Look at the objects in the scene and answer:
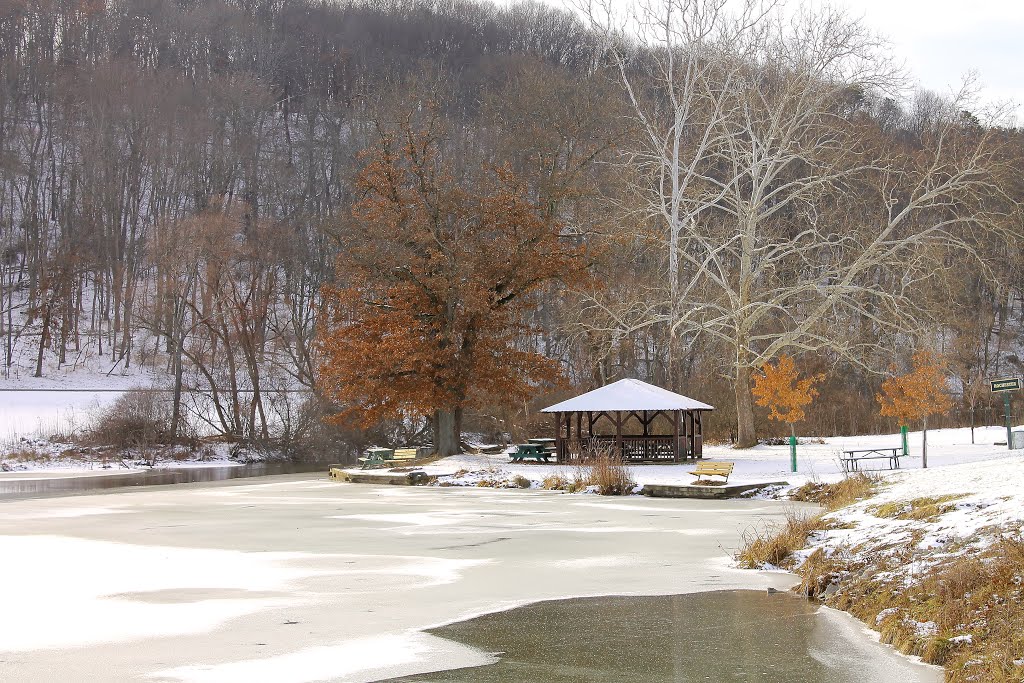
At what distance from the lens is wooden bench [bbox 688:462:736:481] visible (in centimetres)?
2567

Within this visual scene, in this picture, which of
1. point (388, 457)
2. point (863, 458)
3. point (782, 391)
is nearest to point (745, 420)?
point (782, 391)

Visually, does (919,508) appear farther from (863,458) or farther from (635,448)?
(635,448)

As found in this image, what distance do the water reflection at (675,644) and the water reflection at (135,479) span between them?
68.0 feet

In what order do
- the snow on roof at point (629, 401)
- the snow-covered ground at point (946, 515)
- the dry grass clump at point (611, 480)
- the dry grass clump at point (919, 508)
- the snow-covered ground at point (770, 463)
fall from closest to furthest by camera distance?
the snow-covered ground at point (946, 515)
the dry grass clump at point (919, 508)
the dry grass clump at point (611, 480)
the snow-covered ground at point (770, 463)
the snow on roof at point (629, 401)

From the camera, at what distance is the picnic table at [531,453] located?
33.9 metres

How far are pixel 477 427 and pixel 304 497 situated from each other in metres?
22.8

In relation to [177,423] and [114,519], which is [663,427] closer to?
[177,423]

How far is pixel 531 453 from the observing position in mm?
33906

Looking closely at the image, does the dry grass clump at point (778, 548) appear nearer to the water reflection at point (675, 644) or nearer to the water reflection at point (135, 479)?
the water reflection at point (675, 644)

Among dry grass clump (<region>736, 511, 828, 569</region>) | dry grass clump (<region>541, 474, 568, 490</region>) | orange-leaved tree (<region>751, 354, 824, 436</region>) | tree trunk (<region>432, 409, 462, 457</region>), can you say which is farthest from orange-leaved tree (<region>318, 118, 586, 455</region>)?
dry grass clump (<region>736, 511, 828, 569</region>)

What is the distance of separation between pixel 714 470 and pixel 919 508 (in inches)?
501

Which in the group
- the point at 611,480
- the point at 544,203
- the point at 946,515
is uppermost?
the point at 544,203

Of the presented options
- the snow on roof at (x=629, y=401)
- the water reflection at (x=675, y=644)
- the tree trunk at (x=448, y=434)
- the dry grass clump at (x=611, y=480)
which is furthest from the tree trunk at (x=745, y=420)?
the water reflection at (x=675, y=644)

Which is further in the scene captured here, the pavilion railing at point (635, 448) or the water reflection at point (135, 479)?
the pavilion railing at point (635, 448)
